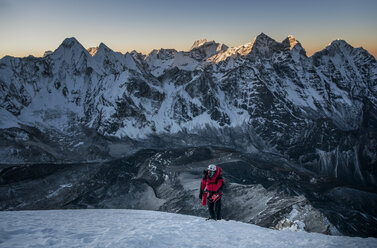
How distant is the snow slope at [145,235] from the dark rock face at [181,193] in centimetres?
4764

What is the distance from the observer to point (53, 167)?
628ft

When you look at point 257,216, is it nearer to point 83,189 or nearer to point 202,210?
point 202,210

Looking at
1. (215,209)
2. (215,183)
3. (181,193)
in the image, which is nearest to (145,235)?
(215,183)

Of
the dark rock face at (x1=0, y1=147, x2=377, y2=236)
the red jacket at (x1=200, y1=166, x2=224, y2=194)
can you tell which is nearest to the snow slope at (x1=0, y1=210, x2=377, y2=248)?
the red jacket at (x1=200, y1=166, x2=224, y2=194)

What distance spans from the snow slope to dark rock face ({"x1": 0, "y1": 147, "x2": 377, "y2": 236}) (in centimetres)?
4764

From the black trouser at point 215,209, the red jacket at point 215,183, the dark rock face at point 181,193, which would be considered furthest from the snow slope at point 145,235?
the dark rock face at point 181,193

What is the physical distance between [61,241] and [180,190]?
116924 millimetres

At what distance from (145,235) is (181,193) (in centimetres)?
10897

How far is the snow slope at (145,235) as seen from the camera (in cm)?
1244

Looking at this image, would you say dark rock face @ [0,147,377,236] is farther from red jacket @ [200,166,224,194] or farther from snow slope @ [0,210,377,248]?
snow slope @ [0,210,377,248]

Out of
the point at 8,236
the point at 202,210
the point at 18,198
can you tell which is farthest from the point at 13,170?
the point at 8,236

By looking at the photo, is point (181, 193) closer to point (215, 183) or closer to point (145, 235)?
point (215, 183)

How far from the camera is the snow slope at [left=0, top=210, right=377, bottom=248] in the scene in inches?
490

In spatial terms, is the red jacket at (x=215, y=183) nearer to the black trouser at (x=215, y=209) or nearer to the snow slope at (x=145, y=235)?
the black trouser at (x=215, y=209)
